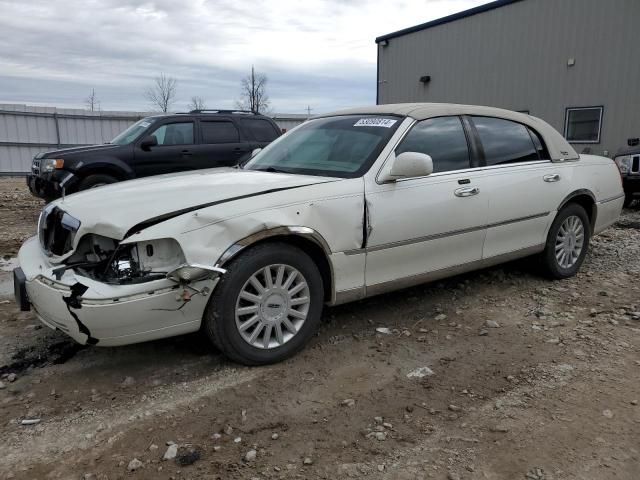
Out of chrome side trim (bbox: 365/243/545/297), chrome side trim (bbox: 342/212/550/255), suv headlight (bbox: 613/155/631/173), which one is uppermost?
suv headlight (bbox: 613/155/631/173)

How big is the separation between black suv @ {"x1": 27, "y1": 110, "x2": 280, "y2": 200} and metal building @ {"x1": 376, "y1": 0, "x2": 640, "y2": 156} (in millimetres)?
8003

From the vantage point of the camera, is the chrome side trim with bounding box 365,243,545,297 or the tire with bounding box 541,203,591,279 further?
the tire with bounding box 541,203,591,279

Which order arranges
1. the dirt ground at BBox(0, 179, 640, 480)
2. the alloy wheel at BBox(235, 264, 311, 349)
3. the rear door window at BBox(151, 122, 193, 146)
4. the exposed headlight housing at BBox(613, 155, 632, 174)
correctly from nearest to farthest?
the dirt ground at BBox(0, 179, 640, 480) < the alloy wheel at BBox(235, 264, 311, 349) < the exposed headlight housing at BBox(613, 155, 632, 174) < the rear door window at BBox(151, 122, 193, 146)

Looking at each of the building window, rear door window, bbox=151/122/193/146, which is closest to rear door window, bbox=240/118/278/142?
rear door window, bbox=151/122/193/146

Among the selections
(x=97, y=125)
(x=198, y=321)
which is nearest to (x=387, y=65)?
(x=97, y=125)

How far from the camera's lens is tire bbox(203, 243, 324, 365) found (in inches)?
120

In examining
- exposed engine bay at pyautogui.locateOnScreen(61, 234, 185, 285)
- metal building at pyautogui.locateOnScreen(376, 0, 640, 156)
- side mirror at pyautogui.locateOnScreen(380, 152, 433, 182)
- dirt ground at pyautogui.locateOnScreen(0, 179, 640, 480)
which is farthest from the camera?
metal building at pyautogui.locateOnScreen(376, 0, 640, 156)

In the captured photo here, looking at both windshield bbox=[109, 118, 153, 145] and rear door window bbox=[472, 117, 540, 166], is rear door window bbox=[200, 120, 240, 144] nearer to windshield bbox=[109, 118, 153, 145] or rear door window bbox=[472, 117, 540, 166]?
windshield bbox=[109, 118, 153, 145]

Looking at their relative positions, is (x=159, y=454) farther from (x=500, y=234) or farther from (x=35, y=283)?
(x=500, y=234)

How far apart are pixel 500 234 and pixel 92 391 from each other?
324cm

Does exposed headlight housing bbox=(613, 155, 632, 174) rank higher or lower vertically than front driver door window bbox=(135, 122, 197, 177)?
lower

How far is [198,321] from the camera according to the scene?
3064 mm

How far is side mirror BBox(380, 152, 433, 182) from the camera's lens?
11.7 feet

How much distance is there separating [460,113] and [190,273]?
2654mm
